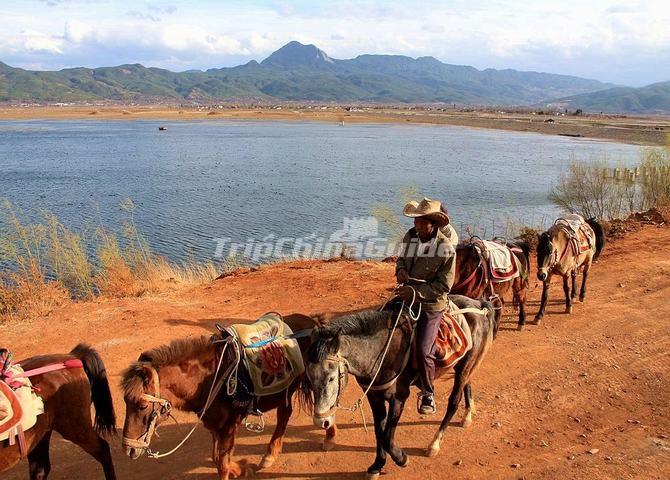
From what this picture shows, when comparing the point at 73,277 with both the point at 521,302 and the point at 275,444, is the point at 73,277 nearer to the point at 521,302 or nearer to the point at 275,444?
the point at 275,444

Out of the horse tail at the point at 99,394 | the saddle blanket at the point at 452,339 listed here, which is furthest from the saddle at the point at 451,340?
the horse tail at the point at 99,394

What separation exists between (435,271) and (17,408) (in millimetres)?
3953

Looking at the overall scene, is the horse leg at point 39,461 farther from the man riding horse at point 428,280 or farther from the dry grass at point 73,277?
the dry grass at point 73,277

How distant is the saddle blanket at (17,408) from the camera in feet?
14.0

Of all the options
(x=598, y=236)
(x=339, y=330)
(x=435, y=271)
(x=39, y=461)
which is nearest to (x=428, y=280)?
(x=435, y=271)

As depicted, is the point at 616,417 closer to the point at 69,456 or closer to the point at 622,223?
the point at 69,456

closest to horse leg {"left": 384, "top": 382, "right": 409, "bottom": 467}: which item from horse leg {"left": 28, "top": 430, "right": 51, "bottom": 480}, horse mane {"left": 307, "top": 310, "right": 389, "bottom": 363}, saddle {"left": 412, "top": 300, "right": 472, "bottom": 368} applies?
saddle {"left": 412, "top": 300, "right": 472, "bottom": 368}

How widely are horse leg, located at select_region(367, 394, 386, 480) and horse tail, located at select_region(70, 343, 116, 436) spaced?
2496mm

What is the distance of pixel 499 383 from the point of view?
7.44 metres

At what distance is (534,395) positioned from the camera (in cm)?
709

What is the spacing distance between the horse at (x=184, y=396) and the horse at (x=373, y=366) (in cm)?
56

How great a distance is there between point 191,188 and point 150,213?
587cm

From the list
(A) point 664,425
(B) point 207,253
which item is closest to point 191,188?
(B) point 207,253

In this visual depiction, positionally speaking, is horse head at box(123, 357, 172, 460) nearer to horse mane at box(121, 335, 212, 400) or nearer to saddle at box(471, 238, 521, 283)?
horse mane at box(121, 335, 212, 400)
